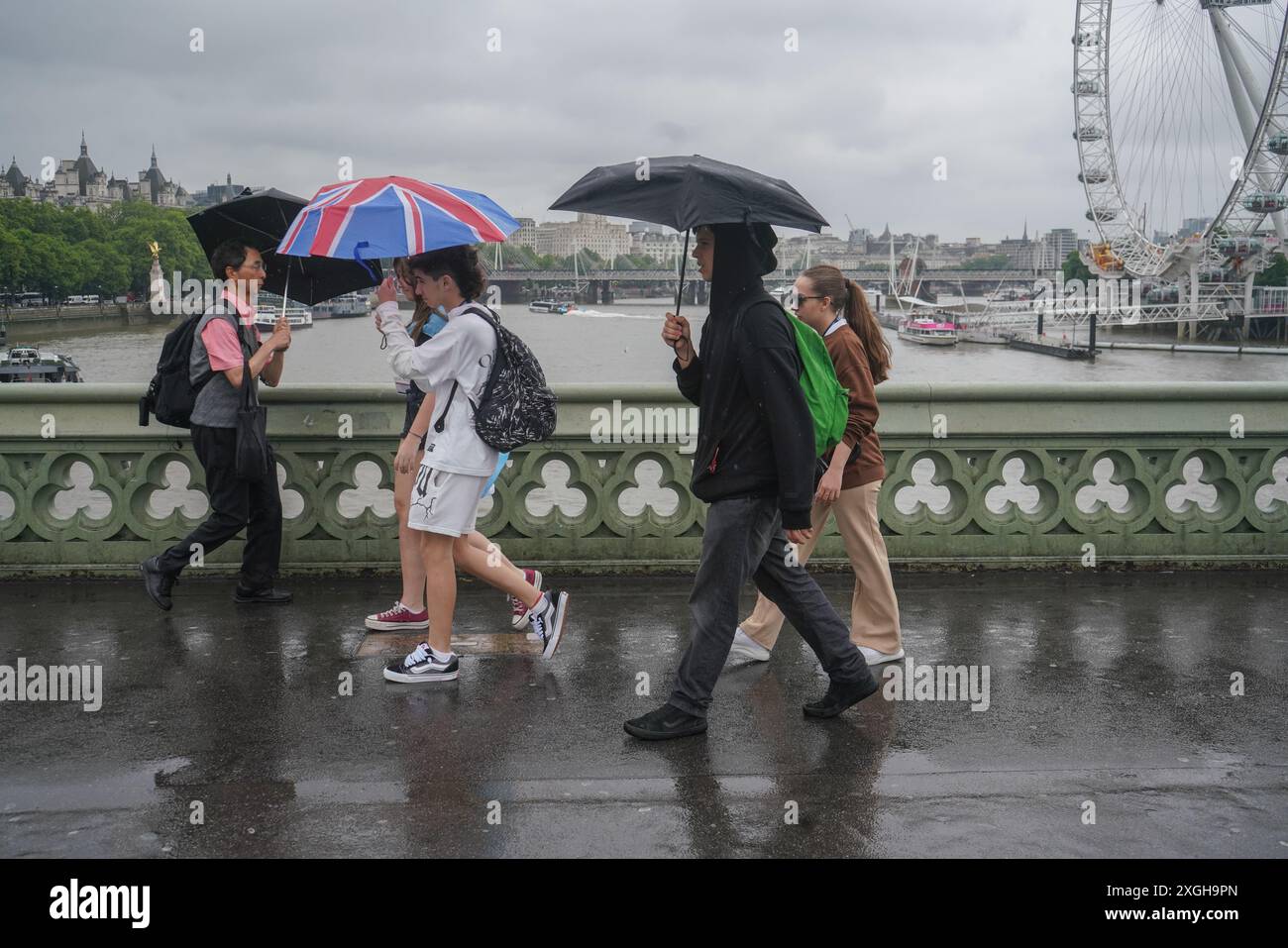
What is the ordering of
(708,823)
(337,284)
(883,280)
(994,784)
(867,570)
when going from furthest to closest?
(883,280) < (337,284) < (867,570) < (994,784) < (708,823)

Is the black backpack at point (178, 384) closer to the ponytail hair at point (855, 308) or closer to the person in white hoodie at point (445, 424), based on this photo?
the person in white hoodie at point (445, 424)

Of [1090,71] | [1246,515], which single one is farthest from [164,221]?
[1246,515]

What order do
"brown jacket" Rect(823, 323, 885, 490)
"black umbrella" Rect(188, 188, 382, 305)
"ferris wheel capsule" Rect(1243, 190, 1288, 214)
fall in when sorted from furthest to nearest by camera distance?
"ferris wheel capsule" Rect(1243, 190, 1288, 214), "black umbrella" Rect(188, 188, 382, 305), "brown jacket" Rect(823, 323, 885, 490)

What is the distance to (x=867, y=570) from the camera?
17.1ft

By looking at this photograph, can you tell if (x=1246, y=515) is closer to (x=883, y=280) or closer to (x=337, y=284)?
(x=337, y=284)

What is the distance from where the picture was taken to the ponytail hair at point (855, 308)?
5094 millimetres

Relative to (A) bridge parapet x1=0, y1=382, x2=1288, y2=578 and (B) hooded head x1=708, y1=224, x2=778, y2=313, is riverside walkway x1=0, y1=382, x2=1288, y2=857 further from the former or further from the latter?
(B) hooded head x1=708, y1=224, x2=778, y2=313

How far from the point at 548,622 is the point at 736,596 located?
3.73 ft

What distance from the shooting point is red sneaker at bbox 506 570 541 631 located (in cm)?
552

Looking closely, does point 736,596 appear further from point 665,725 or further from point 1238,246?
point 1238,246

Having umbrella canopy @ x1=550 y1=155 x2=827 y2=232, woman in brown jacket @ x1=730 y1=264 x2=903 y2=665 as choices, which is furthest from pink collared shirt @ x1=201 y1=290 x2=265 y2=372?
woman in brown jacket @ x1=730 y1=264 x2=903 y2=665

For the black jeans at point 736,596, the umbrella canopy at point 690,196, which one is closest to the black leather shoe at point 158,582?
the black jeans at point 736,596

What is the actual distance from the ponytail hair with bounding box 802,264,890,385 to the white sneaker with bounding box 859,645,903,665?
1.05m

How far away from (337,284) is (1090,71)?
66.3m
